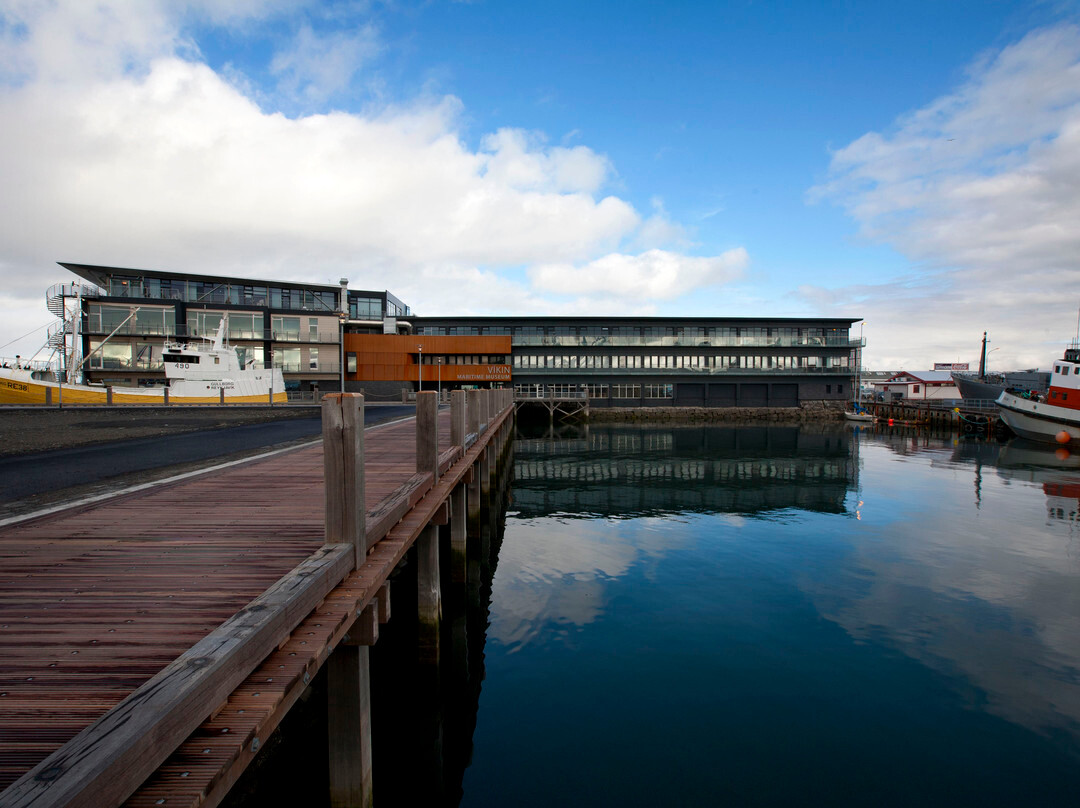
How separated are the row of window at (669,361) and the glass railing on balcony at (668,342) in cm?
120

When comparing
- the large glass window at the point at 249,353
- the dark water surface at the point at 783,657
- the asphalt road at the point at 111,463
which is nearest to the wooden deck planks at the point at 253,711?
the dark water surface at the point at 783,657

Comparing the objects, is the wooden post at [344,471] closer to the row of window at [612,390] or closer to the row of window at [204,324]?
the row of window at [204,324]

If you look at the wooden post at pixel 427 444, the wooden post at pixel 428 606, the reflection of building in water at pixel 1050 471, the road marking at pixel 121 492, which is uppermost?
the wooden post at pixel 427 444

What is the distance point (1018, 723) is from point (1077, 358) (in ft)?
160

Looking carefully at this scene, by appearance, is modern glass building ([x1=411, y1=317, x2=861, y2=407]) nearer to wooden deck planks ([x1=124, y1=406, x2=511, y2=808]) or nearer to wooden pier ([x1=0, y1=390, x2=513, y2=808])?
wooden pier ([x1=0, y1=390, x2=513, y2=808])

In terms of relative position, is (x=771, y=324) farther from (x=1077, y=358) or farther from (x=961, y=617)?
(x=961, y=617)

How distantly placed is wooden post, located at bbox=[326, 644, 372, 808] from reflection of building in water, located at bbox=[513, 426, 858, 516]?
48.2ft

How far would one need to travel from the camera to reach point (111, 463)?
11.6 metres

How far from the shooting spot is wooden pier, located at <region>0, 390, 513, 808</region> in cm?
224

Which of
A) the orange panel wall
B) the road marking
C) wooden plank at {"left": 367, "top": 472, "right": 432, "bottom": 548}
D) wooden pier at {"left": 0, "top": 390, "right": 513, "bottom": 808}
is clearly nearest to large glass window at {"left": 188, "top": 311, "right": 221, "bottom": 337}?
the orange panel wall

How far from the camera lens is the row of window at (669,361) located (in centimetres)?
6400

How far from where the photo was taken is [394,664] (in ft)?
29.6

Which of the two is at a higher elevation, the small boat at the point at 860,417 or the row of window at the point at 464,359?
the row of window at the point at 464,359

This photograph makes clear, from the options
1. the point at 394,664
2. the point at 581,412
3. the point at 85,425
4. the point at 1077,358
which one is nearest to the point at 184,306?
the point at 85,425
